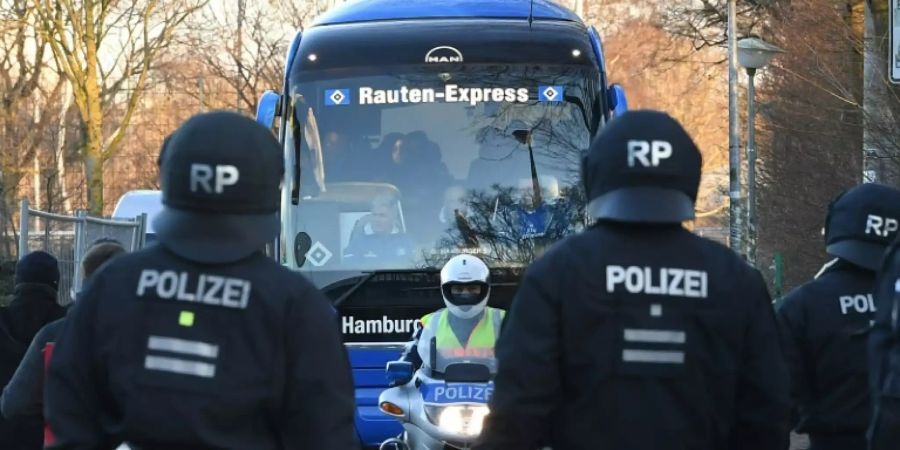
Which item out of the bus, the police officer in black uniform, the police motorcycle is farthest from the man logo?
the police officer in black uniform

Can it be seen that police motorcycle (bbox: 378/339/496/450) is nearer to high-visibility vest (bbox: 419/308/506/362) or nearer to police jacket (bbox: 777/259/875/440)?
high-visibility vest (bbox: 419/308/506/362)

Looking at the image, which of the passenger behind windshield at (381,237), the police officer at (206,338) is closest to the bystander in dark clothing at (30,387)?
the police officer at (206,338)

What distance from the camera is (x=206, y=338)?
12.5 feet

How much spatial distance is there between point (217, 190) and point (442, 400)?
4.62 metres

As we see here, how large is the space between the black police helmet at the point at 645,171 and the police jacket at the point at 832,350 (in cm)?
162

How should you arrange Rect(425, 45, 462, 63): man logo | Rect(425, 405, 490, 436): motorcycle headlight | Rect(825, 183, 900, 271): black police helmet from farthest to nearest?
Rect(425, 45, 462, 63): man logo < Rect(425, 405, 490, 436): motorcycle headlight < Rect(825, 183, 900, 271): black police helmet

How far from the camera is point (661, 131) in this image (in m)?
4.21

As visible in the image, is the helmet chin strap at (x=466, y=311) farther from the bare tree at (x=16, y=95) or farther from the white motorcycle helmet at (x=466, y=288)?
the bare tree at (x=16, y=95)

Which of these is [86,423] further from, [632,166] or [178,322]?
[632,166]

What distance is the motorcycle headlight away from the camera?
27.1 ft

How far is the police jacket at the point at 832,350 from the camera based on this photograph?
225 inches

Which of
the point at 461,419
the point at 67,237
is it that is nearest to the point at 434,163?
the point at 461,419

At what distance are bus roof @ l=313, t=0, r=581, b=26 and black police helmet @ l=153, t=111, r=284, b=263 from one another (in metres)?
7.32

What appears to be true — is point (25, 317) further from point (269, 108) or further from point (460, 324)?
point (269, 108)
